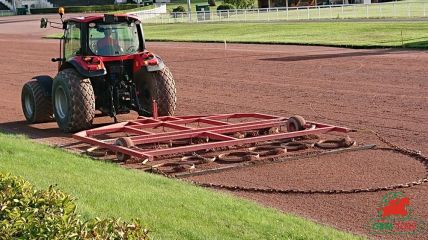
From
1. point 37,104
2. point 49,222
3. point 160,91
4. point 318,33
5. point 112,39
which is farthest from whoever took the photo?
point 318,33

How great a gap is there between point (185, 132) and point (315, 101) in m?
5.01

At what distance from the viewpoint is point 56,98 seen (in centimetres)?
1377

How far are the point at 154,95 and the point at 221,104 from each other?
267 cm

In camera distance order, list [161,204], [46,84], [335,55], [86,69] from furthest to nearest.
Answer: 1. [335,55]
2. [46,84]
3. [86,69]
4. [161,204]

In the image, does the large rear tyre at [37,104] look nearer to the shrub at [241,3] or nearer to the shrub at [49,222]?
the shrub at [49,222]

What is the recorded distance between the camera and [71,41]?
14336mm

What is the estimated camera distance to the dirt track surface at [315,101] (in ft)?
28.2

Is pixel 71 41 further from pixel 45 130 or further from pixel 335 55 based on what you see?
pixel 335 55

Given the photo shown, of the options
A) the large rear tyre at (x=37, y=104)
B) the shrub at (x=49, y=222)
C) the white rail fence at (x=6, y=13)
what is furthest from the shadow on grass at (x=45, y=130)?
the white rail fence at (x=6, y=13)

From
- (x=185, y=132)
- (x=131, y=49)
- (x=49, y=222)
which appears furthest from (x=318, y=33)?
(x=49, y=222)

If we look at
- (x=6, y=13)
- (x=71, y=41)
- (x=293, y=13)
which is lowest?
(x=6, y=13)

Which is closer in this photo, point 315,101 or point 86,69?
point 86,69

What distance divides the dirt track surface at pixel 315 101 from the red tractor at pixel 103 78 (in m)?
0.49

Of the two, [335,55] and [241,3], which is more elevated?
[335,55]
